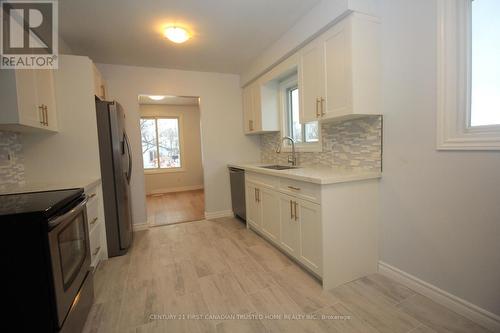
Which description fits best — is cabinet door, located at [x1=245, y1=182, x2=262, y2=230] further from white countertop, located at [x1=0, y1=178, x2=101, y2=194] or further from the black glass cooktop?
the black glass cooktop

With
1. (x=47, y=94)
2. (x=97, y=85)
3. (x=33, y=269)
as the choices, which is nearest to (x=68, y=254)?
(x=33, y=269)

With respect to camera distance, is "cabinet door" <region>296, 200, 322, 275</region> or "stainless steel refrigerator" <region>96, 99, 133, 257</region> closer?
"cabinet door" <region>296, 200, 322, 275</region>

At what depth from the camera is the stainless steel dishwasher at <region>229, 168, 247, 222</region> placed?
141 inches

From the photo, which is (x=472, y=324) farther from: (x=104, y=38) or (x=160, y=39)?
(x=104, y=38)

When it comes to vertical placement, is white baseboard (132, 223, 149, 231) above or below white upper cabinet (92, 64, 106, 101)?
below

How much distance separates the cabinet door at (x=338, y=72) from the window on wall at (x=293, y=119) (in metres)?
0.94

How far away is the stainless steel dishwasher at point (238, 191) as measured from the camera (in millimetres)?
3576

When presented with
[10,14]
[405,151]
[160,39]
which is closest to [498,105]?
[405,151]

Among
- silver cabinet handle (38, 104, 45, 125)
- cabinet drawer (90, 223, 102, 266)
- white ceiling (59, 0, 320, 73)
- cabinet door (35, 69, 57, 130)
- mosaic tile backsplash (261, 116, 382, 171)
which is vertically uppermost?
white ceiling (59, 0, 320, 73)

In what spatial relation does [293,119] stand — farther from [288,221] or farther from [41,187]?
[41,187]

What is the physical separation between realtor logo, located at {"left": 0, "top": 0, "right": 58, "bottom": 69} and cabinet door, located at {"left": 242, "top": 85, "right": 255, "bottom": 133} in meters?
Answer: 2.47

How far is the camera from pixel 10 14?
180 cm

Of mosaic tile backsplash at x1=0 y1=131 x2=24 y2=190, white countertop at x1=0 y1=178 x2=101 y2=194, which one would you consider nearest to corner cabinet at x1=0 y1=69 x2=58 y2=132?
mosaic tile backsplash at x1=0 y1=131 x2=24 y2=190

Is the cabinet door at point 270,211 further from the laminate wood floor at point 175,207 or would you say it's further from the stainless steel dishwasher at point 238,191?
the laminate wood floor at point 175,207
